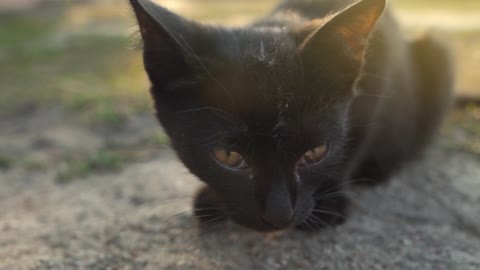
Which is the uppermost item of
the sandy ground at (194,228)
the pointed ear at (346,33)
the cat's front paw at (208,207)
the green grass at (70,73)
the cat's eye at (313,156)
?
the pointed ear at (346,33)

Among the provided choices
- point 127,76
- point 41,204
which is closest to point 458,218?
point 41,204

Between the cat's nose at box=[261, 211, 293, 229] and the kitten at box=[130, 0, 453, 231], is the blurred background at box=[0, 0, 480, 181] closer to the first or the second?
the kitten at box=[130, 0, 453, 231]

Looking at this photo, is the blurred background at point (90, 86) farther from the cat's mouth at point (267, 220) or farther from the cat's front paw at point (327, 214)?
the cat's front paw at point (327, 214)

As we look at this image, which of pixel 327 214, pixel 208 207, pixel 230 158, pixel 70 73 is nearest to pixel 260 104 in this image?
pixel 230 158

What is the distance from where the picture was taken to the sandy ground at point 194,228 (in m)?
2.03

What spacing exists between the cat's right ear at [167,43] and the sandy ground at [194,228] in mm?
766

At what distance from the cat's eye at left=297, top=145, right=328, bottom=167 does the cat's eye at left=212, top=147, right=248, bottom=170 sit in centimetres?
23

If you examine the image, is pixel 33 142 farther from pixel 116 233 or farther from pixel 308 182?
pixel 308 182

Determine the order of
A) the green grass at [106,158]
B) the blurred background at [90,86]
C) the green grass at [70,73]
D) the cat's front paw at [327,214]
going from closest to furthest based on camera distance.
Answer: the cat's front paw at [327,214] < the green grass at [106,158] < the blurred background at [90,86] < the green grass at [70,73]

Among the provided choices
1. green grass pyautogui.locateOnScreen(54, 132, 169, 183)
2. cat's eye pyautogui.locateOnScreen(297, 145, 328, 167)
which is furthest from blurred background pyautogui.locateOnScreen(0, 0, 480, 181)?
cat's eye pyautogui.locateOnScreen(297, 145, 328, 167)

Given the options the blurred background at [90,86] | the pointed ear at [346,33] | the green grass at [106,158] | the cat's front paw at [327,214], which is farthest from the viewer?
the blurred background at [90,86]

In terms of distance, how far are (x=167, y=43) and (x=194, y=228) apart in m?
0.96

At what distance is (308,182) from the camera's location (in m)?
1.92

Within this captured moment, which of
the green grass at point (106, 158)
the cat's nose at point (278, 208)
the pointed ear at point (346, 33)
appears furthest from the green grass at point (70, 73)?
the cat's nose at point (278, 208)
